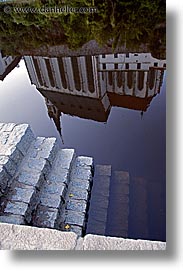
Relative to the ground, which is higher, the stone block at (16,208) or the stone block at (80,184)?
the stone block at (16,208)

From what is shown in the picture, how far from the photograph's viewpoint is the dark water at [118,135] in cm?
106

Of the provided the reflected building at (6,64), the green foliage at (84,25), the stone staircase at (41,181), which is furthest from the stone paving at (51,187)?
the green foliage at (84,25)

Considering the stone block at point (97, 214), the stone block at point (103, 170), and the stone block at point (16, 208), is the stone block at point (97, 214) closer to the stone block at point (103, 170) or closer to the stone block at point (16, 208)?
the stone block at point (103, 170)

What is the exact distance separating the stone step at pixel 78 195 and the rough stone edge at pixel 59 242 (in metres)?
0.21

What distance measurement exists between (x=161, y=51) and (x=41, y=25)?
0.48 metres

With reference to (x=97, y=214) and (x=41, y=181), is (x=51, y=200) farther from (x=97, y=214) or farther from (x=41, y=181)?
(x=97, y=214)

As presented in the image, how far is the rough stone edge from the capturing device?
929mm

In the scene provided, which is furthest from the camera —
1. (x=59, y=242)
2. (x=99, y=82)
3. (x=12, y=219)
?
(x=99, y=82)

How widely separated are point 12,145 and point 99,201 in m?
0.44

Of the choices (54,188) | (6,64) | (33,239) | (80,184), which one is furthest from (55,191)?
(6,64)

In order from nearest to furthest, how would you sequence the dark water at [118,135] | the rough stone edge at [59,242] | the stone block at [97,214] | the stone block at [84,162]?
the rough stone edge at [59,242]
the dark water at [118,135]
the stone block at [97,214]
the stone block at [84,162]

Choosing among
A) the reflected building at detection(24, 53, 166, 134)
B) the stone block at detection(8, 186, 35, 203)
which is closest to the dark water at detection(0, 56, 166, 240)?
the reflected building at detection(24, 53, 166, 134)

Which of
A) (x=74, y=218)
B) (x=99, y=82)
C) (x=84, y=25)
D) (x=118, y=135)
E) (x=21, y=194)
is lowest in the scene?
(x=74, y=218)

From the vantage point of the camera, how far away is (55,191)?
128 cm
